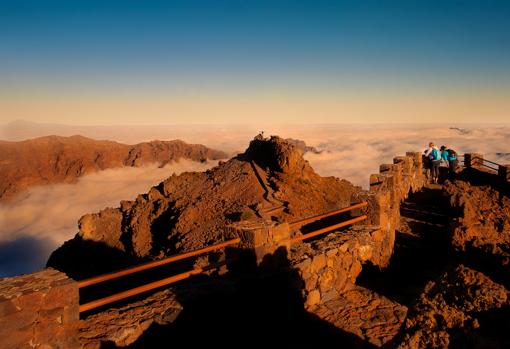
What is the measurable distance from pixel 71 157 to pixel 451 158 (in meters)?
62.1

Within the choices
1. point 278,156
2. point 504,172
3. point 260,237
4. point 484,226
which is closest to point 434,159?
point 504,172

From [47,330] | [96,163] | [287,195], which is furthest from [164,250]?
[96,163]

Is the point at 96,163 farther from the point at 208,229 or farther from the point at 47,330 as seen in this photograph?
the point at 47,330

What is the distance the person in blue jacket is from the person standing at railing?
28 cm

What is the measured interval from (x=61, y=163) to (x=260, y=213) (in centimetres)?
5711

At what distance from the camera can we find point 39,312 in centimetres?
334

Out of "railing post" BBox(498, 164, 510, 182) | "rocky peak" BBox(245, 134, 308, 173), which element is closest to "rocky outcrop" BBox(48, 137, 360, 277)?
"rocky peak" BBox(245, 134, 308, 173)

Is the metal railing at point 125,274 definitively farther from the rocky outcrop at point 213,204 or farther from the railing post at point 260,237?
the rocky outcrop at point 213,204

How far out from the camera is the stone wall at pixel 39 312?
3177 millimetres

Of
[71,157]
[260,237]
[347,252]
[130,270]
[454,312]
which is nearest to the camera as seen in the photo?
[454,312]

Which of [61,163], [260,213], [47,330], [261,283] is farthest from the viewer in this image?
[61,163]

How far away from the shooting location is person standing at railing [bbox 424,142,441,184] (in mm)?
16656

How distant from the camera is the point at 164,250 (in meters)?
15.2

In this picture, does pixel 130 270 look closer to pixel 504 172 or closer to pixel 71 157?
pixel 504 172
